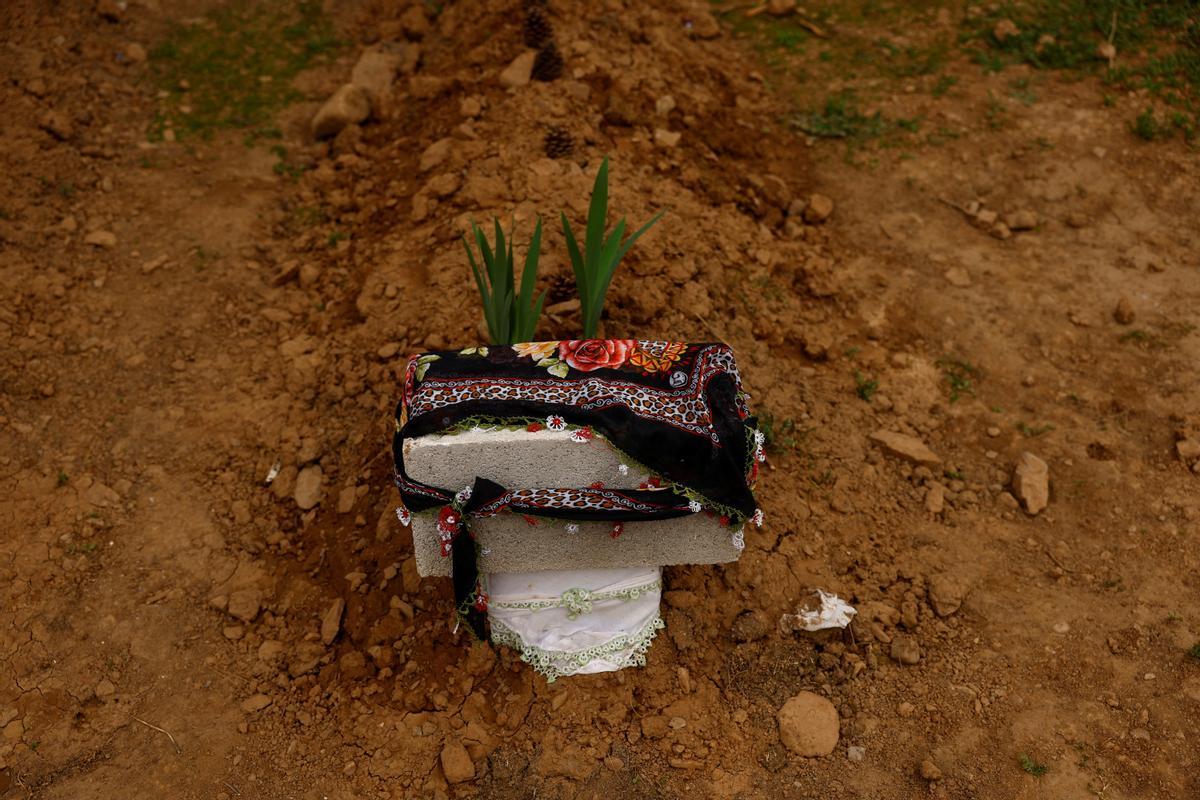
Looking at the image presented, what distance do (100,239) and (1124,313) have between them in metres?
4.48

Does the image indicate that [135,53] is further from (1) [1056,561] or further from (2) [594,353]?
(1) [1056,561]

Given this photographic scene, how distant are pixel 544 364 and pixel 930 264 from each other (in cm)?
239

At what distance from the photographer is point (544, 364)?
→ 2.58 m

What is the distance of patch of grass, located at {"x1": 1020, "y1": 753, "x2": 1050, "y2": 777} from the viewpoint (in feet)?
8.57

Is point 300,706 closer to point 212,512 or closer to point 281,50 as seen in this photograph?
point 212,512

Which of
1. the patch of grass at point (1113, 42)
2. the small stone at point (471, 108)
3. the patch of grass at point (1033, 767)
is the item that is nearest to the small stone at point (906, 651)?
the patch of grass at point (1033, 767)

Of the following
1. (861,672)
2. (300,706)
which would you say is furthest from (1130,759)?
(300,706)

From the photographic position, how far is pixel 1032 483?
3.29m

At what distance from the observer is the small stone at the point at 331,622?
2947mm

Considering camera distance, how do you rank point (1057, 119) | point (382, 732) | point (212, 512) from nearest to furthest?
point (382, 732), point (212, 512), point (1057, 119)

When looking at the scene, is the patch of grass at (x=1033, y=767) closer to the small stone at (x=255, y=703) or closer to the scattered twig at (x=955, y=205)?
the small stone at (x=255, y=703)

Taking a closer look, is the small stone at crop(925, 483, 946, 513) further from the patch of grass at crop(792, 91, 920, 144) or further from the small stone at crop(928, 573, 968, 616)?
the patch of grass at crop(792, 91, 920, 144)

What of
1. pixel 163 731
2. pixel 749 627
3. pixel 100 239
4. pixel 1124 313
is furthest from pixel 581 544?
pixel 100 239

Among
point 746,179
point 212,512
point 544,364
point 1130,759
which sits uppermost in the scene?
point 544,364
